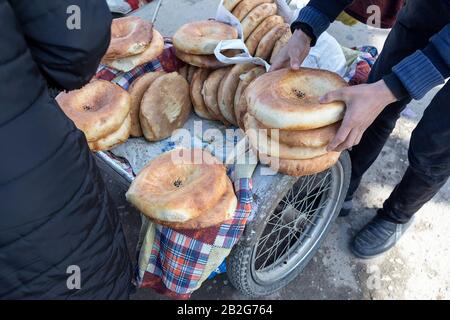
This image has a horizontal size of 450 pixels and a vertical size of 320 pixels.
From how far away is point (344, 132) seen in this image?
166cm

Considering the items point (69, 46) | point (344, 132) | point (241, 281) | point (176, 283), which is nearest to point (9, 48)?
point (69, 46)

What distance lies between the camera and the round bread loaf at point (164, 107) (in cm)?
251

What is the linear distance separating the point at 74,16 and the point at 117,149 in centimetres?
148

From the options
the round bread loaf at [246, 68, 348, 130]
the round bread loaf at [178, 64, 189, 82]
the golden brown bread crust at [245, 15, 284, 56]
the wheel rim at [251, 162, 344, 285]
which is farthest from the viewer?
the round bread loaf at [178, 64, 189, 82]

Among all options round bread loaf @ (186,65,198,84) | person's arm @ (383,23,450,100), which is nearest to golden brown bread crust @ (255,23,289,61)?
round bread loaf @ (186,65,198,84)

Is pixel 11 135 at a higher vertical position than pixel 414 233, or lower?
higher

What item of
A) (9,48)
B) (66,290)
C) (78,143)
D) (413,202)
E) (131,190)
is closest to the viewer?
(9,48)

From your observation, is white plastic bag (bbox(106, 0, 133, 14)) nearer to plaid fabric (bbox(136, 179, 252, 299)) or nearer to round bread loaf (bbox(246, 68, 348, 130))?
round bread loaf (bbox(246, 68, 348, 130))

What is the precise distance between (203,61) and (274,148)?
3.42ft

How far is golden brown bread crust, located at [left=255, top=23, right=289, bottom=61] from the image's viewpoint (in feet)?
8.61

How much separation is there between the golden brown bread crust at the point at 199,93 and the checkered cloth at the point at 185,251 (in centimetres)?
85

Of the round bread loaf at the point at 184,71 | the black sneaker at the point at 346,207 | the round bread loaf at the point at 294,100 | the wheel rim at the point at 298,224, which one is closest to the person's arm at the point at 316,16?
the round bread loaf at the point at 294,100

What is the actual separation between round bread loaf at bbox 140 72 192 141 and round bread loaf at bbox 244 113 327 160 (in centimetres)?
77

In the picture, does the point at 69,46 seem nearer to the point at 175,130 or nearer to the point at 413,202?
the point at 175,130
